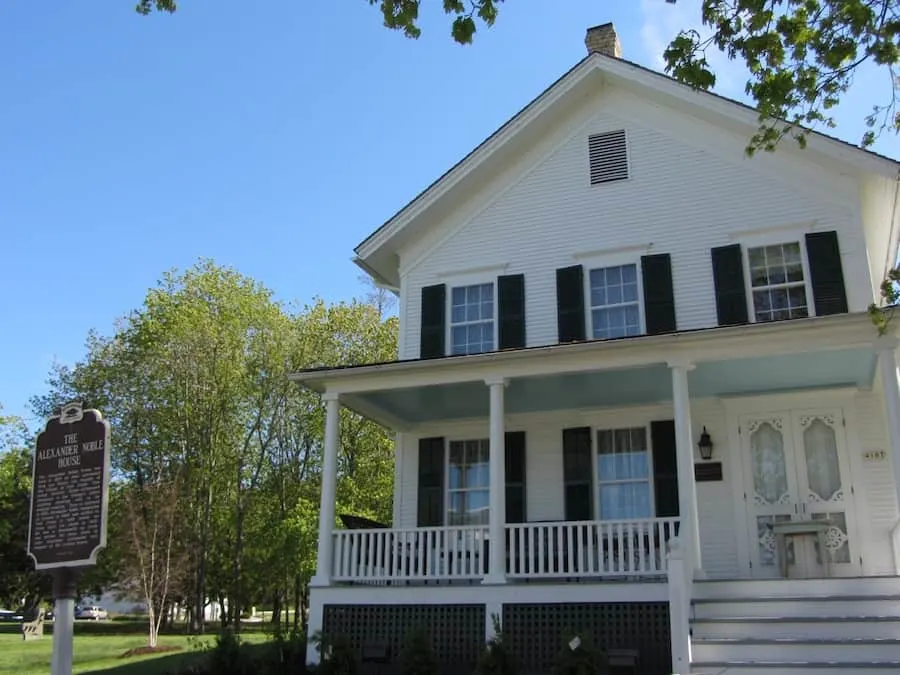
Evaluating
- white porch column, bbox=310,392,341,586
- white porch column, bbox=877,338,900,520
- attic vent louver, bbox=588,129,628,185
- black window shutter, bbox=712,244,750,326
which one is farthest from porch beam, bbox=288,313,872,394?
attic vent louver, bbox=588,129,628,185

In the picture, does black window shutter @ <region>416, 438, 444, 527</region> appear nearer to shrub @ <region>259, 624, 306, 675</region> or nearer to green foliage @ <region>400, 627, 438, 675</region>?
shrub @ <region>259, 624, 306, 675</region>

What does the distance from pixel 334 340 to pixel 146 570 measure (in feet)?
38.8

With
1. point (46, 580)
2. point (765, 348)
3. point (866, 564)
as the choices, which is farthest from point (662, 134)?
point (46, 580)

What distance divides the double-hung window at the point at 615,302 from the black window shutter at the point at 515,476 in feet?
6.67

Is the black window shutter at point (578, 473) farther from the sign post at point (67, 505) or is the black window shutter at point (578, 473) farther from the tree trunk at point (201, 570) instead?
the tree trunk at point (201, 570)

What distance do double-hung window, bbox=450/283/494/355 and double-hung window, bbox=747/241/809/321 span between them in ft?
13.5

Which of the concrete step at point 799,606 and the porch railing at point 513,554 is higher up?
the porch railing at point 513,554

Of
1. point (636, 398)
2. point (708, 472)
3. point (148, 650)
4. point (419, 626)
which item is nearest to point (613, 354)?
point (636, 398)

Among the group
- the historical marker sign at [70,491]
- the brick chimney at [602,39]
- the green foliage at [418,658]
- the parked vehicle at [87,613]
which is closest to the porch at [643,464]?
the green foliage at [418,658]

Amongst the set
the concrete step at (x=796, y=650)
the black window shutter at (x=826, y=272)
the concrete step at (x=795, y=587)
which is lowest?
the concrete step at (x=796, y=650)

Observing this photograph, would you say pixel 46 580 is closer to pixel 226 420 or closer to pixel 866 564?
pixel 226 420

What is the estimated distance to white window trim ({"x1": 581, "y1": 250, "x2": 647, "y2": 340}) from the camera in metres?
13.3

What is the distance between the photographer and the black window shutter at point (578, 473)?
12.7 metres

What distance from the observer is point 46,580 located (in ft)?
122
